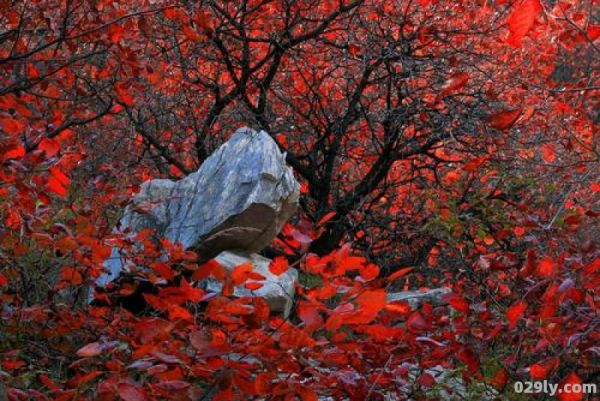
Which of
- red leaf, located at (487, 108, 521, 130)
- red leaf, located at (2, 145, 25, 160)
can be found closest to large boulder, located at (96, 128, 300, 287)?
red leaf, located at (2, 145, 25, 160)

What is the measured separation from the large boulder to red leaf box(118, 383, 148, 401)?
2.60 m

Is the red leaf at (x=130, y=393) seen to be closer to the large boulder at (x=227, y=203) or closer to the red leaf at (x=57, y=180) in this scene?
the red leaf at (x=57, y=180)

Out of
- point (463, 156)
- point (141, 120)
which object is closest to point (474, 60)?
point (463, 156)

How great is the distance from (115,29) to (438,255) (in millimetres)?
4730

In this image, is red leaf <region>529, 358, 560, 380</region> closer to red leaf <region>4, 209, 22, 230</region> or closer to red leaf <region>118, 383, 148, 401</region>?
red leaf <region>118, 383, 148, 401</region>

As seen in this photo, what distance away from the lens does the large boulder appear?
5332 millimetres

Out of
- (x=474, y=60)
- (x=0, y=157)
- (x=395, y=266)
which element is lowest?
(x=395, y=266)

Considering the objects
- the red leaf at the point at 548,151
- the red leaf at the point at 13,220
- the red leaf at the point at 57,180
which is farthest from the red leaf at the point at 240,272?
the red leaf at the point at 548,151

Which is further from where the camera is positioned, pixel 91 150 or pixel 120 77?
pixel 91 150

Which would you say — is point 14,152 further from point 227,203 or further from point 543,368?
point 543,368

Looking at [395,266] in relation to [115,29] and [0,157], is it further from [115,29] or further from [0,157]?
[0,157]

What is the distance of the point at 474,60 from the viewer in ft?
24.5

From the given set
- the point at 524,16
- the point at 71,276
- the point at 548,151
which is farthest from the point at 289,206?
the point at 548,151

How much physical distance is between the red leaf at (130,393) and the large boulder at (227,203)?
260 centimetres
